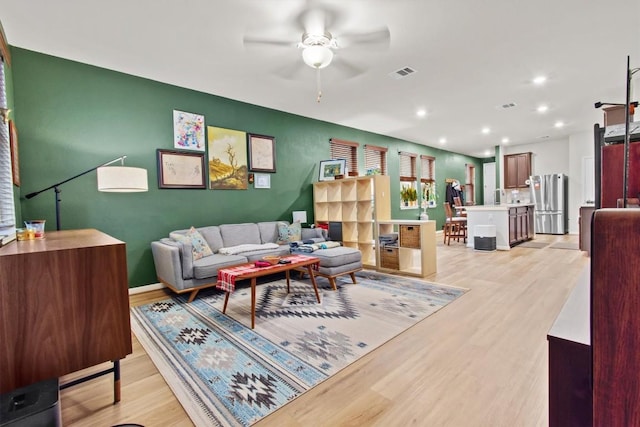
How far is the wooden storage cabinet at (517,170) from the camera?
8.97m

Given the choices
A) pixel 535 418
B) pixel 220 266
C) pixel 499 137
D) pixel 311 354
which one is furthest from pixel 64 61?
pixel 499 137

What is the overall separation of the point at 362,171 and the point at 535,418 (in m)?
5.91

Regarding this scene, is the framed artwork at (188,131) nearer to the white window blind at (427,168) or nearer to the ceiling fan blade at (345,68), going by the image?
the ceiling fan blade at (345,68)

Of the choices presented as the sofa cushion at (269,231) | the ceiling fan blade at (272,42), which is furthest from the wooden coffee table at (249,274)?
the ceiling fan blade at (272,42)

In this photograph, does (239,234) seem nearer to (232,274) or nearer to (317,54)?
(232,274)

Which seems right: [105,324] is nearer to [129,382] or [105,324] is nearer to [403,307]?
[129,382]

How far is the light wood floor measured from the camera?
1.55 m

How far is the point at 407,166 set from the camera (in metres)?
8.41

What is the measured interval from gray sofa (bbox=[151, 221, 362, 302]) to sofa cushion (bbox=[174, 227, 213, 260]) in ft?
0.11

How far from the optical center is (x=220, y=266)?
3.58 m

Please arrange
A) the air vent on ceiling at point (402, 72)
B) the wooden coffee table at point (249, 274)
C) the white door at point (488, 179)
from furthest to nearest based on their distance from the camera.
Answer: the white door at point (488, 179) → the air vent on ceiling at point (402, 72) → the wooden coffee table at point (249, 274)

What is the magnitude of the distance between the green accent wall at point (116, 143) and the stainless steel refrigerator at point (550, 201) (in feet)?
23.9

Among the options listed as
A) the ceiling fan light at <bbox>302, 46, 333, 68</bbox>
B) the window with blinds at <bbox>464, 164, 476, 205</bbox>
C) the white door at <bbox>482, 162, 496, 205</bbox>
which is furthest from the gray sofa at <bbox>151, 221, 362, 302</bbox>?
the white door at <bbox>482, 162, 496, 205</bbox>

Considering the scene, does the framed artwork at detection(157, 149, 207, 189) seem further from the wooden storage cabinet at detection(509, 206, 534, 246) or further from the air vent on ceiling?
the wooden storage cabinet at detection(509, 206, 534, 246)
